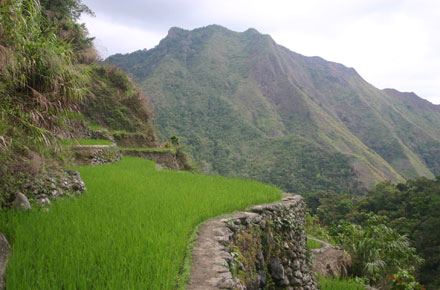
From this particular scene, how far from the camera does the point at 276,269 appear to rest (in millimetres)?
5191

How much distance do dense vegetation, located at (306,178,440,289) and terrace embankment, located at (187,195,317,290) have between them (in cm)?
391

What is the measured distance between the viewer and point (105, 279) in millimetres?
2527

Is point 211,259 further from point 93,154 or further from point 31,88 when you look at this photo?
point 93,154

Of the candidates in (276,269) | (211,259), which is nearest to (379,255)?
(276,269)

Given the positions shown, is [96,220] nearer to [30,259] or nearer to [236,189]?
[30,259]

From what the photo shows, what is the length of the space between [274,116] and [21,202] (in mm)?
83052

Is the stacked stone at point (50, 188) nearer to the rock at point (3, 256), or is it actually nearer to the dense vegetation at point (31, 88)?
the dense vegetation at point (31, 88)

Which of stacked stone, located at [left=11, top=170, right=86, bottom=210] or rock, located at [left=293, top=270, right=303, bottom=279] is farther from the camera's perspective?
rock, located at [left=293, top=270, right=303, bottom=279]

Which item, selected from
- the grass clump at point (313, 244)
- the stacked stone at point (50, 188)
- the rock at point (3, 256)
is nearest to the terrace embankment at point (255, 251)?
the rock at point (3, 256)

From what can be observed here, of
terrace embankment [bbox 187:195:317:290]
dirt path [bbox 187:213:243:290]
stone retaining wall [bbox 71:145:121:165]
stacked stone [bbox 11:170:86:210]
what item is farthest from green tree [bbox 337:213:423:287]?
stone retaining wall [bbox 71:145:121:165]

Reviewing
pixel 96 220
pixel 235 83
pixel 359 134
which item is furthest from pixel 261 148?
pixel 96 220

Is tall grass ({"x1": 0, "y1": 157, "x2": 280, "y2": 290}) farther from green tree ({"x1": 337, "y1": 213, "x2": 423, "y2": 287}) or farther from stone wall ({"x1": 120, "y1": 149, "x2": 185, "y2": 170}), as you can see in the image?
stone wall ({"x1": 120, "y1": 149, "x2": 185, "y2": 170})

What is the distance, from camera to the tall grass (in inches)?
99.1

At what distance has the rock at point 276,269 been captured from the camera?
202 inches
